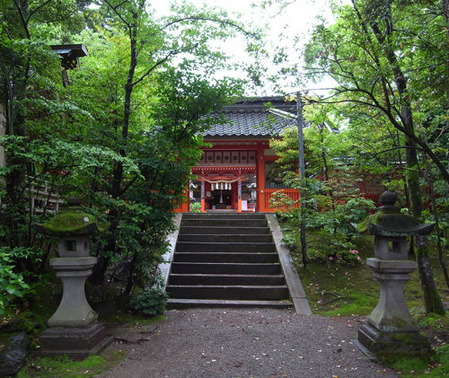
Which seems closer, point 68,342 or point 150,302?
point 68,342

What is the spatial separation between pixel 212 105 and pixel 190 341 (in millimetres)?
4217

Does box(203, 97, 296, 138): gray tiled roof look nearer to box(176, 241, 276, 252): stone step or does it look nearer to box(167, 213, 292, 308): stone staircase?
box(167, 213, 292, 308): stone staircase

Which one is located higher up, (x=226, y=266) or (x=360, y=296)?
(x=226, y=266)

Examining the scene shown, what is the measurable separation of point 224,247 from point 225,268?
1023 mm

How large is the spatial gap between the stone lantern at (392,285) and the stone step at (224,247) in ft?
15.5

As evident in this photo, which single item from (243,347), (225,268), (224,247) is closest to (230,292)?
(225,268)

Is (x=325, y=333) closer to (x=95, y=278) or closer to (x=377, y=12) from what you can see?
(x=95, y=278)

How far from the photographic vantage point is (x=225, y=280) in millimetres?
7887

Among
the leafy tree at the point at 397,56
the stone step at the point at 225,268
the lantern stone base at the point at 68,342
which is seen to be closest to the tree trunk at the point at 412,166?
the leafy tree at the point at 397,56

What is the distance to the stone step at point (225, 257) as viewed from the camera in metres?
8.79

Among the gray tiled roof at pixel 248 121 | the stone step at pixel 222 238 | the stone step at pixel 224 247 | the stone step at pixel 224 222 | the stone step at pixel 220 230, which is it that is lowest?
the stone step at pixel 224 247

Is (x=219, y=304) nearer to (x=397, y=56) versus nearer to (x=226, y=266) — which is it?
(x=226, y=266)

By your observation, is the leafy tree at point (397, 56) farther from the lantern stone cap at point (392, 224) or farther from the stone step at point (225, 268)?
the stone step at point (225, 268)

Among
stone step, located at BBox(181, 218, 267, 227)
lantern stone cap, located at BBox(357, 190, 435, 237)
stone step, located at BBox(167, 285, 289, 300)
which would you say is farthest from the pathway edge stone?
lantern stone cap, located at BBox(357, 190, 435, 237)
